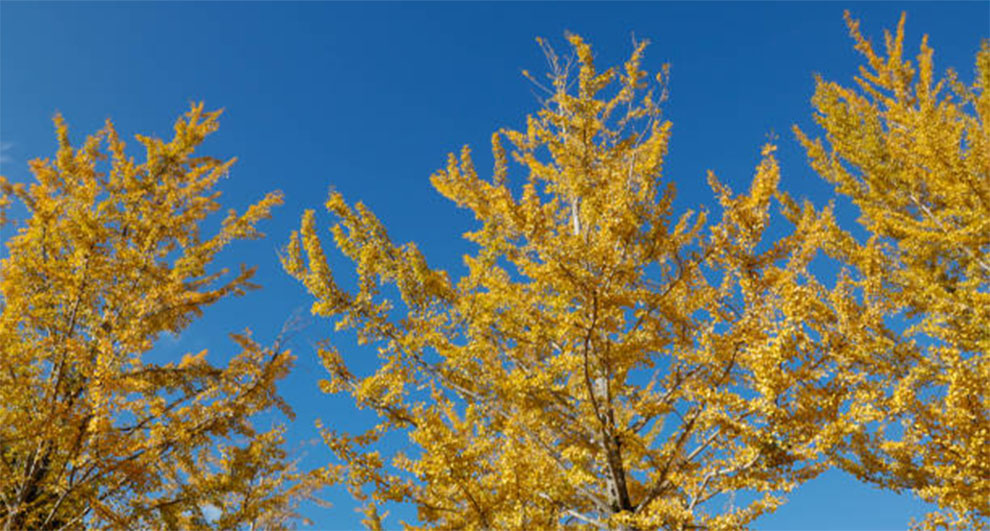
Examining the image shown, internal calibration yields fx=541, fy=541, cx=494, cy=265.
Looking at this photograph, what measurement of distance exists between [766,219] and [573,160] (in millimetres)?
2539

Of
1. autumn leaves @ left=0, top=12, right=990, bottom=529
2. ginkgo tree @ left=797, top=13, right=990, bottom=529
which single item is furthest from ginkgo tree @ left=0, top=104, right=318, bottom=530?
ginkgo tree @ left=797, top=13, right=990, bottom=529

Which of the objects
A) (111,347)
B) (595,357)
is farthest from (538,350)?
(111,347)

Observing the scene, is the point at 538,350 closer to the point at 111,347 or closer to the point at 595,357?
the point at 595,357

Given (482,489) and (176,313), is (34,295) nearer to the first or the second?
(176,313)

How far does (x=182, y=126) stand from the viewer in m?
8.23

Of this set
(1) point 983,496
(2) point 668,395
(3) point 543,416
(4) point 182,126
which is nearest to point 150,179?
(4) point 182,126

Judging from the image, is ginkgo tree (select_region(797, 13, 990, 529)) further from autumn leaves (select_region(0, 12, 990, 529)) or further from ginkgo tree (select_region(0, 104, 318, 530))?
ginkgo tree (select_region(0, 104, 318, 530))

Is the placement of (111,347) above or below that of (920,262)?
below

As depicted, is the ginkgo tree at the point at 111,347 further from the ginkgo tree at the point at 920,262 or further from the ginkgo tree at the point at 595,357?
the ginkgo tree at the point at 920,262

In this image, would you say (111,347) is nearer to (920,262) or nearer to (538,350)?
(538,350)

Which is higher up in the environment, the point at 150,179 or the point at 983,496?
the point at 150,179

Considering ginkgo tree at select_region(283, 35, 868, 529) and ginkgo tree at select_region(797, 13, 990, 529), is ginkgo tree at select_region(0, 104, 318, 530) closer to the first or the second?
ginkgo tree at select_region(283, 35, 868, 529)

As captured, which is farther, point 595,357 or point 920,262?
point 920,262

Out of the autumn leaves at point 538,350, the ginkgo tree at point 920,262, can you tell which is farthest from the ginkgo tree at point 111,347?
the ginkgo tree at point 920,262
